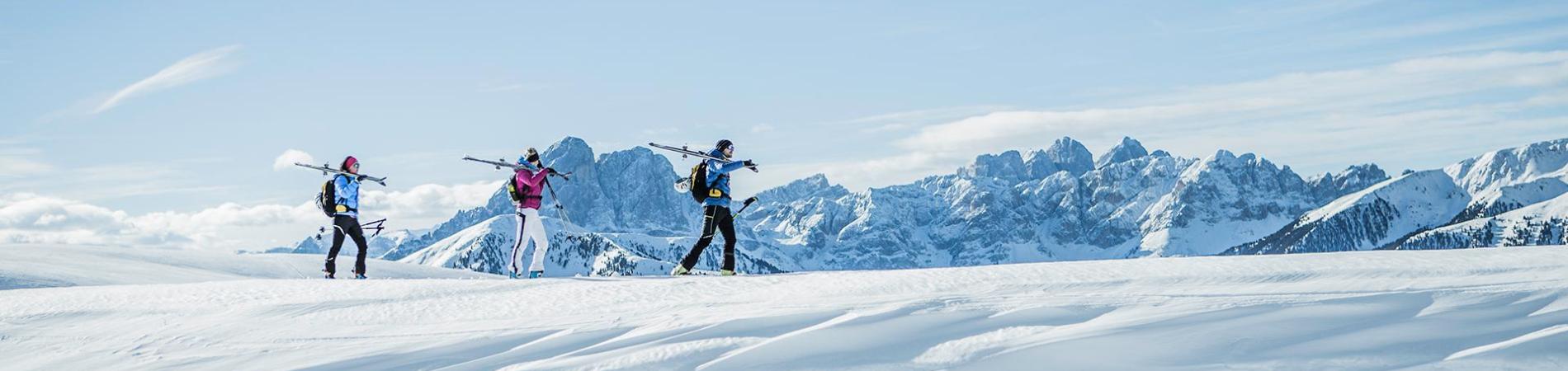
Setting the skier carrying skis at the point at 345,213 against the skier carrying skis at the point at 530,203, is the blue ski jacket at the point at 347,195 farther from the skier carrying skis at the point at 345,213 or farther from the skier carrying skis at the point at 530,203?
the skier carrying skis at the point at 530,203

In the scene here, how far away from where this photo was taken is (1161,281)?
35.8 feet

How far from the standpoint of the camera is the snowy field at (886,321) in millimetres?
8750

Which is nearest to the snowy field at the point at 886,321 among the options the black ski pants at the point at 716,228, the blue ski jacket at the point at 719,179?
the black ski pants at the point at 716,228

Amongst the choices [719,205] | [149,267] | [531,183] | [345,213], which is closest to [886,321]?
[719,205]

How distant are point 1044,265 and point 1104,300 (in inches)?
80.9

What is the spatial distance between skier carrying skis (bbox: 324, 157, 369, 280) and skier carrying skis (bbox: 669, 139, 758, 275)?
574 cm

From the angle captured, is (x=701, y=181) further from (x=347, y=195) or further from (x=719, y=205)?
(x=347, y=195)

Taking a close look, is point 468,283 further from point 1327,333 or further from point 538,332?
point 1327,333

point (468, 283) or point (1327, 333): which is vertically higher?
point (468, 283)

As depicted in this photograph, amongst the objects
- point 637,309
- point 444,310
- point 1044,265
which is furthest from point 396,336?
point 1044,265

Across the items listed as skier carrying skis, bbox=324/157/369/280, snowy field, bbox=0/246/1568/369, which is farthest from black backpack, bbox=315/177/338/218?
snowy field, bbox=0/246/1568/369

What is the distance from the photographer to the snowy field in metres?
8.75

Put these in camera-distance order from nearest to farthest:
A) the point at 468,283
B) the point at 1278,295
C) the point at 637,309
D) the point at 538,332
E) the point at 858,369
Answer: the point at 858,369, the point at 1278,295, the point at 538,332, the point at 637,309, the point at 468,283

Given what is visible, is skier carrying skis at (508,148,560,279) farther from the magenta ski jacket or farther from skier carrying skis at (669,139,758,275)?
skier carrying skis at (669,139,758,275)
